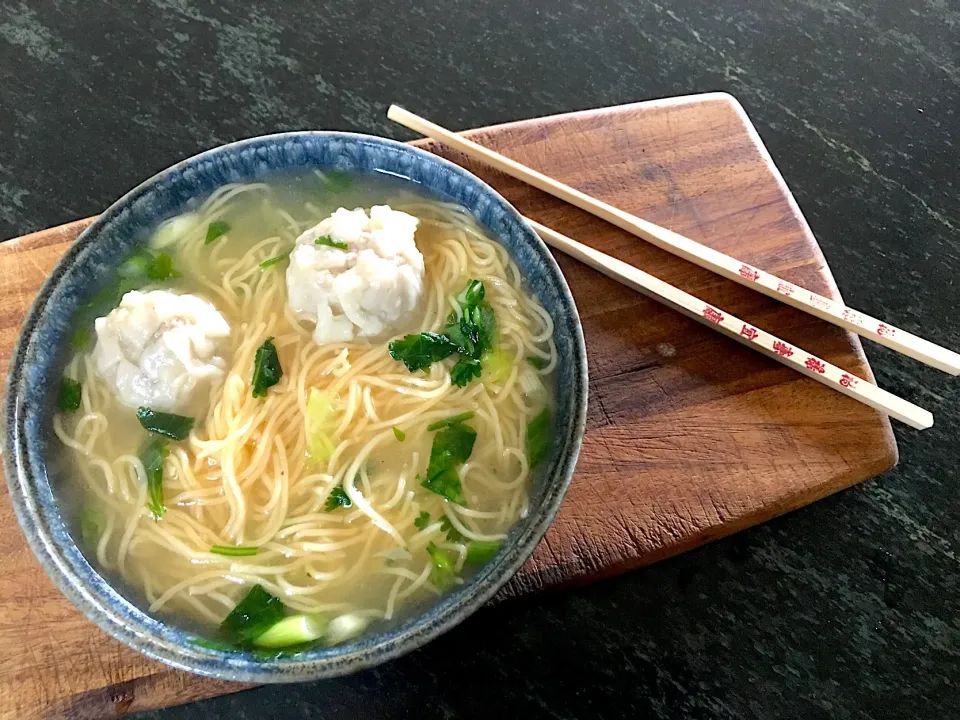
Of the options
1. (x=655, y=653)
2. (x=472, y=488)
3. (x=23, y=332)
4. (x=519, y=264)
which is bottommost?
(x=655, y=653)

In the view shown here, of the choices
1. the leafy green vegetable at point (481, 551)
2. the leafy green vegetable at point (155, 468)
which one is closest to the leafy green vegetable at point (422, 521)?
the leafy green vegetable at point (481, 551)

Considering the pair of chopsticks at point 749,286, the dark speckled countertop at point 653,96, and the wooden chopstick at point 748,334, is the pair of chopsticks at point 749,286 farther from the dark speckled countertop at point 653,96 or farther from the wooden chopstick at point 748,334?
the dark speckled countertop at point 653,96

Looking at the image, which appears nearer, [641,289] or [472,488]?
[472,488]

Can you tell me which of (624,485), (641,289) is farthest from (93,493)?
(641,289)

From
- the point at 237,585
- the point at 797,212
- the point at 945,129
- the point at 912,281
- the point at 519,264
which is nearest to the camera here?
the point at 237,585

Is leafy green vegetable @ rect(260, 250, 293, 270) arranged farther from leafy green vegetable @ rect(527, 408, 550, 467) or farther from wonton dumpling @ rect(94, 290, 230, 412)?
leafy green vegetable @ rect(527, 408, 550, 467)

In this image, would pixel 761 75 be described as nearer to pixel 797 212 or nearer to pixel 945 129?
pixel 945 129

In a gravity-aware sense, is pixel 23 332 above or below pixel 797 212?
below

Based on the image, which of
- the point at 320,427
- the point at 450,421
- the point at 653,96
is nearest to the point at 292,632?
the point at 320,427
